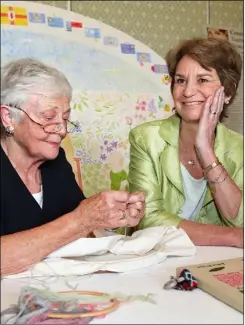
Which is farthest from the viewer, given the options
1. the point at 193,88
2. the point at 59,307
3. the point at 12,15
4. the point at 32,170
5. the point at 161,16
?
the point at 193,88

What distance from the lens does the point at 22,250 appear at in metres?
0.56

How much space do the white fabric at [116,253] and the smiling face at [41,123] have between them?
16 cm

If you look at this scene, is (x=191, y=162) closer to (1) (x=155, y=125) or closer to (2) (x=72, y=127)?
(1) (x=155, y=125)

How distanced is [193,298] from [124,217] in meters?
0.18

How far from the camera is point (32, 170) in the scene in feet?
2.39

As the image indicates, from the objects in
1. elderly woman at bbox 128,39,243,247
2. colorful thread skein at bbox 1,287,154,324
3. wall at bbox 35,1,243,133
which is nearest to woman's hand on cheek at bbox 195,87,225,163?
elderly woman at bbox 128,39,243,247

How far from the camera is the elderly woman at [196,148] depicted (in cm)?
88

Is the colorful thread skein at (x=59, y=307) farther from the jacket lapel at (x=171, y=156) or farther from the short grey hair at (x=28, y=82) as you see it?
the jacket lapel at (x=171, y=156)

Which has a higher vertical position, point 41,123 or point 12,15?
point 12,15

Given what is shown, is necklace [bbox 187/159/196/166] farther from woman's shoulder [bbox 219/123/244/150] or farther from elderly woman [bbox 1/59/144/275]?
elderly woman [bbox 1/59/144/275]

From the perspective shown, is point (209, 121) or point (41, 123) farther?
point (209, 121)

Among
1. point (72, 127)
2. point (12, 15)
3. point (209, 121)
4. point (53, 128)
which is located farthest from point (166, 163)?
point (12, 15)

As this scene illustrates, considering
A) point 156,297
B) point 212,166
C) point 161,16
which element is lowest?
point 156,297

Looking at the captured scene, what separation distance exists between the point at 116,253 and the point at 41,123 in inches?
8.5
